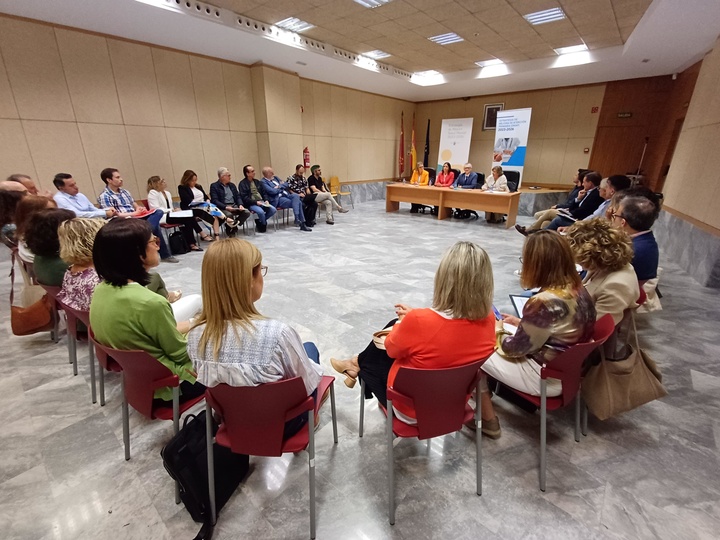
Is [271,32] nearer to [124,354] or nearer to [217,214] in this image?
[217,214]

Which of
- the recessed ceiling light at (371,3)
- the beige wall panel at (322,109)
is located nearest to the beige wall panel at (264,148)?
the beige wall panel at (322,109)

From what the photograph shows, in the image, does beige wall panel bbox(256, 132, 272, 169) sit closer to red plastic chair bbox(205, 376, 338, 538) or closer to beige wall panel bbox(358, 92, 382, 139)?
beige wall panel bbox(358, 92, 382, 139)

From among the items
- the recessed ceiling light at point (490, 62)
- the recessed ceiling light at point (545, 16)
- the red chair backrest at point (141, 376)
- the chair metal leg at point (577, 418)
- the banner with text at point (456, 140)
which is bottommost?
the chair metal leg at point (577, 418)

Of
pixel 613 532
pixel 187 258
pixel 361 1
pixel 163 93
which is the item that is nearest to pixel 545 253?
pixel 613 532

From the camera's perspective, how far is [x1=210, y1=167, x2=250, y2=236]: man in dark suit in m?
6.04

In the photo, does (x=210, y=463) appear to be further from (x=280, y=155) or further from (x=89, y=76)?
(x=280, y=155)

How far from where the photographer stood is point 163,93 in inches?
241

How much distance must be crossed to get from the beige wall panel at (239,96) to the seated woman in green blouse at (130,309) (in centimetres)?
677

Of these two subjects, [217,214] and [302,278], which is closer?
[302,278]

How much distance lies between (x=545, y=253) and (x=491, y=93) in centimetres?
1036

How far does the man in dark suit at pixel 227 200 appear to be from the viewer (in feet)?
19.8

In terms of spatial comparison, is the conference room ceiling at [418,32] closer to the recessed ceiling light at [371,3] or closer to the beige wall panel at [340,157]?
the recessed ceiling light at [371,3]

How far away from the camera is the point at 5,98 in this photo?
15.3ft

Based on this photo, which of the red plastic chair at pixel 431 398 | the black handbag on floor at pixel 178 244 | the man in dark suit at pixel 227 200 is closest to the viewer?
the red plastic chair at pixel 431 398
